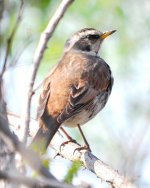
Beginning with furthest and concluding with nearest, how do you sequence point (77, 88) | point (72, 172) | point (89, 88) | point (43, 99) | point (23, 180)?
point (89, 88), point (77, 88), point (43, 99), point (72, 172), point (23, 180)

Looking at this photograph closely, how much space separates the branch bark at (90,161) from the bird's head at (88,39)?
6.67 feet

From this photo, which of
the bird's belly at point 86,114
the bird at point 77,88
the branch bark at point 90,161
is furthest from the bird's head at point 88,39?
the branch bark at point 90,161

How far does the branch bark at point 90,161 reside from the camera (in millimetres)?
5555

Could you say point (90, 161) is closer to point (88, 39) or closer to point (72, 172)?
point (72, 172)

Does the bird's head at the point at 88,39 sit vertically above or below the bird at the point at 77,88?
above

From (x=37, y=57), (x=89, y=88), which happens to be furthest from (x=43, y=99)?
(x=37, y=57)

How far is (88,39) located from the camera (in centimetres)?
937

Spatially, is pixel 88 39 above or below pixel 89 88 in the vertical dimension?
above

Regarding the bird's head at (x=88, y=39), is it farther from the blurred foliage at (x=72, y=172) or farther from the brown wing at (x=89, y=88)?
the blurred foliage at (x=72, y=172)

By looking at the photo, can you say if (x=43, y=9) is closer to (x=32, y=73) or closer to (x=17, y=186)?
(x=32, y=73)

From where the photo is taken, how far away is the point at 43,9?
798cm

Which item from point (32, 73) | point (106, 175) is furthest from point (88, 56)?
point (32, 73)

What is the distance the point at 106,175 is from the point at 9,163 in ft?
9.58

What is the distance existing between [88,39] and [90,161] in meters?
3.15
